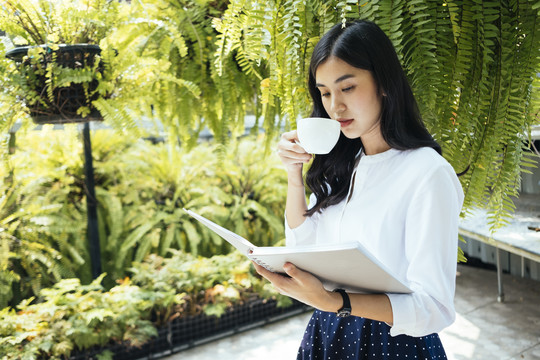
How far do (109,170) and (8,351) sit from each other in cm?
137

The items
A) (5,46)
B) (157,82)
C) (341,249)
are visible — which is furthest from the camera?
(157,82)

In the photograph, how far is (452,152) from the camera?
3.09ft

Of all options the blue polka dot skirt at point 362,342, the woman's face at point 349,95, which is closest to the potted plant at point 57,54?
the woman's face at point 349,95

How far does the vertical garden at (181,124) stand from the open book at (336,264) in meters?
0.34

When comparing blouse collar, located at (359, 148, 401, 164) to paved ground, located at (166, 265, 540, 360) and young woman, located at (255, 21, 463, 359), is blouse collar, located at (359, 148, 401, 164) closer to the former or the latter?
young woman, located at (255, 21, 463, 359)

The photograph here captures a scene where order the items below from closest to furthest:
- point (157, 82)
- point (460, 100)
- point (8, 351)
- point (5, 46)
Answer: point (460, 100)
point (5, 46)
point (157, 82)
point (8, 351)

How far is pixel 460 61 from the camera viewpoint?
2.92 feet

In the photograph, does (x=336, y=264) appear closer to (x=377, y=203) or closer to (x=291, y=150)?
(x=377, y=203)

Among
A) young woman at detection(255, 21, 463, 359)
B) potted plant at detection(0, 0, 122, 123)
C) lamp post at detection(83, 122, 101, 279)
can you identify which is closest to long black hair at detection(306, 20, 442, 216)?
young woman at detection(255, 21, 463, 359)

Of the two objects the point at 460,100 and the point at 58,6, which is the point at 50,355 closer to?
the point at 58,6

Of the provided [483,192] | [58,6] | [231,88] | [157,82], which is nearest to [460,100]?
[483,192]

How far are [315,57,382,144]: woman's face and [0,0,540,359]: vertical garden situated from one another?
83mm

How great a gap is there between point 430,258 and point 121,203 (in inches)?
110

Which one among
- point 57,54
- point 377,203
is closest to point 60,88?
point 57,54
